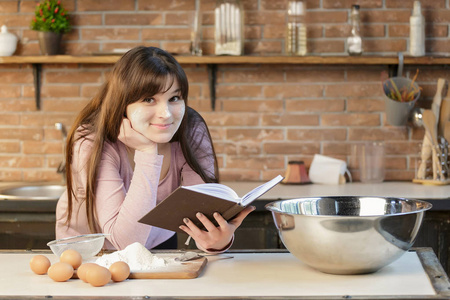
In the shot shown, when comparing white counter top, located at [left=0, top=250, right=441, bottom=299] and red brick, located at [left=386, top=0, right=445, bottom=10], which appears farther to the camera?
red brick, located at [left=386, top=0, right=445, bottom=10]

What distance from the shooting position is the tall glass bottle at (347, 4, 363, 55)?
3.15 m

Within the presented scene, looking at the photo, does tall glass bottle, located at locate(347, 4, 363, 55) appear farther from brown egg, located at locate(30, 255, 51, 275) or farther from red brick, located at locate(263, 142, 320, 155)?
brown egg, located at locate(30, 255, 51, 275)

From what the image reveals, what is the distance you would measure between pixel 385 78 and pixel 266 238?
3.41 feet

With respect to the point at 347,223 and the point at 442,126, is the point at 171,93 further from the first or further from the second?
the point at 442,126

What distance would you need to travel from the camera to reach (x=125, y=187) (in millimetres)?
2057

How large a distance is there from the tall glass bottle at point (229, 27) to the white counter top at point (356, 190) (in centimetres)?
66

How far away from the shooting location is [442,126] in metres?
3.19

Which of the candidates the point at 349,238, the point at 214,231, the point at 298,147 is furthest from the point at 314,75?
the point at 349,238

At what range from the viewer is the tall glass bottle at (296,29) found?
3.18 metres

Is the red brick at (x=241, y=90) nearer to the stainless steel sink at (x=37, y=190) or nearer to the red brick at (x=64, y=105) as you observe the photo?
the red brick at (x=64, y=105)

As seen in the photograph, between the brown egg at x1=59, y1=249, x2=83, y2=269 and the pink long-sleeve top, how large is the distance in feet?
0.89

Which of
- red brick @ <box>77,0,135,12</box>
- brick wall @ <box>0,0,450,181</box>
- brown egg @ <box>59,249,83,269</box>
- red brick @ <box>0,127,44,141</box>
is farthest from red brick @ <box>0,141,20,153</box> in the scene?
brown egg @ <box>59,249,83,269</box>

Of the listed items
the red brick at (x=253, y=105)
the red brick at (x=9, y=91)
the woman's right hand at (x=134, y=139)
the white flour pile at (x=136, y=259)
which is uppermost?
the red brick at (x=9, y=91)

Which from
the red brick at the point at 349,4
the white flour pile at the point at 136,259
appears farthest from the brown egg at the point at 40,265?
the red brick at the point at 349,4
